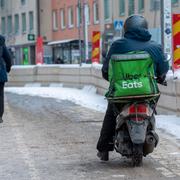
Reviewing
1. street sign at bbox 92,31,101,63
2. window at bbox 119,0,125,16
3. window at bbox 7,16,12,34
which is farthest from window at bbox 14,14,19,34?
street sign at bbox 92,31,101,63

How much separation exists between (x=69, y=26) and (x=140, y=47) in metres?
58.1

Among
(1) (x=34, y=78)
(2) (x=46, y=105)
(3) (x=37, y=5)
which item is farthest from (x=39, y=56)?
(3) (x=37, y=5)

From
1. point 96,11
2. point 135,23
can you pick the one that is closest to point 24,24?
point 96,11

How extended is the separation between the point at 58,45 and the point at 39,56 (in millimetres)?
26050

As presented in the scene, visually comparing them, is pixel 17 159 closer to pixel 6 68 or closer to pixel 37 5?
pixel 6 68

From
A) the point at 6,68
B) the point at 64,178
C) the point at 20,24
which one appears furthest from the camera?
the point at 20,24

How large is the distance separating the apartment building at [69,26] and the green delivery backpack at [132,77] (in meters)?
44.8

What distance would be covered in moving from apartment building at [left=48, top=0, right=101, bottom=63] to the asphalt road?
129 ft

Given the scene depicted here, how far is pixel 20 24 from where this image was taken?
254ft

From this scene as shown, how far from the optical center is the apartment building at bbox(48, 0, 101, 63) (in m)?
57.0

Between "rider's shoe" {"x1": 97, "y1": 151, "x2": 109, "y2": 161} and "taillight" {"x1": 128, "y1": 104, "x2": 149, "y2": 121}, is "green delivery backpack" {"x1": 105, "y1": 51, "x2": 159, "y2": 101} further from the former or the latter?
"rider's shoe" {"x1": 97, "y1": 151, "x2": 109, "y2": 161}

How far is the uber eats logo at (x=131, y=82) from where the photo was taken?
8.24 metres

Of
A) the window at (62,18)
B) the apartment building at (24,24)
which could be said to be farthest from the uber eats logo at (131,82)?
the window at (62,18)

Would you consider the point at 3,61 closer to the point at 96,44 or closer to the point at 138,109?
the point at 138,109
